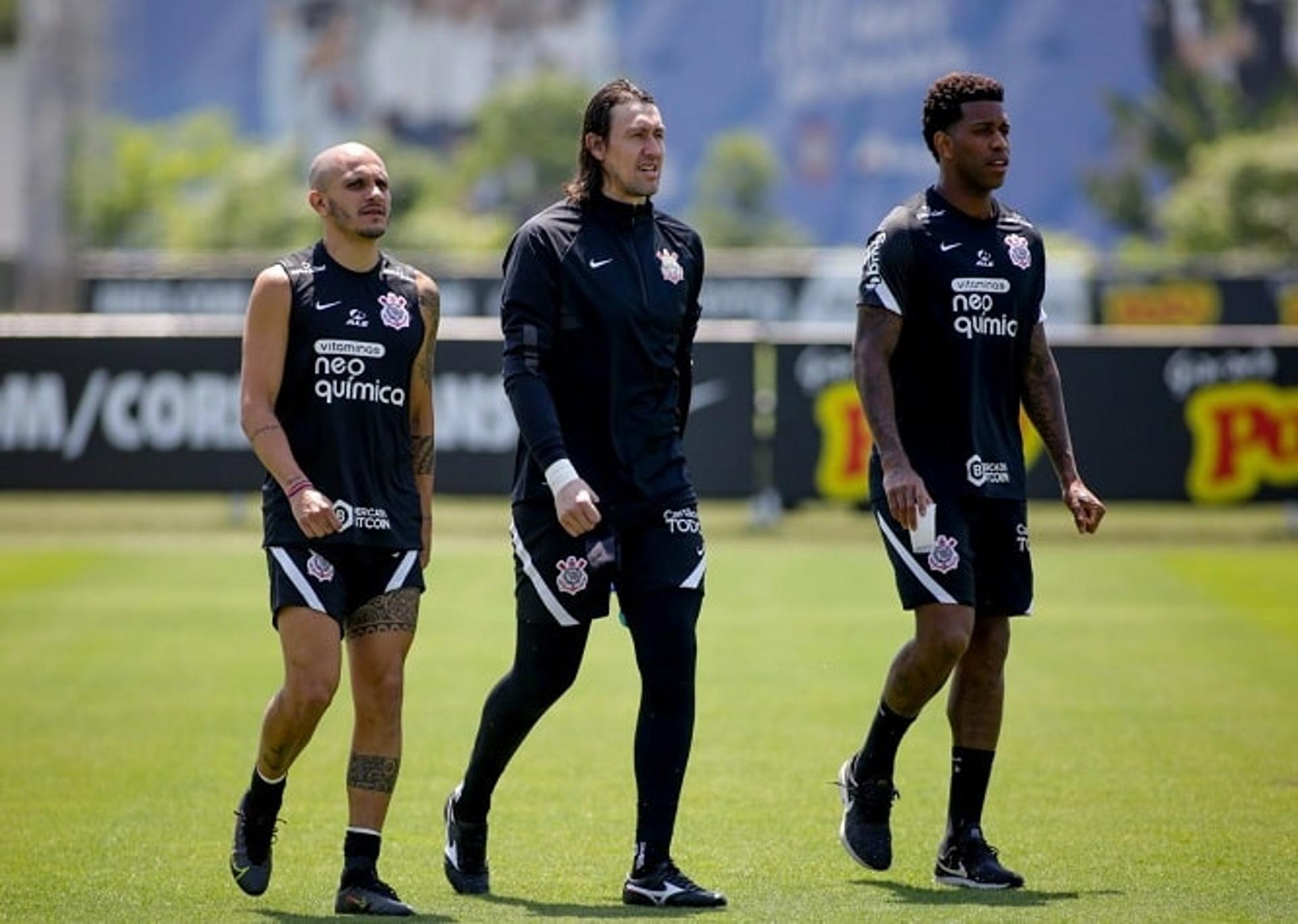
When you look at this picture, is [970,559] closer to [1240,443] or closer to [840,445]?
[840,445]

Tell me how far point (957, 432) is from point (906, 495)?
35cm

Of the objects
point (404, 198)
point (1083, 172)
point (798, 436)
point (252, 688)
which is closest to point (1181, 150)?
point (1083, 172)

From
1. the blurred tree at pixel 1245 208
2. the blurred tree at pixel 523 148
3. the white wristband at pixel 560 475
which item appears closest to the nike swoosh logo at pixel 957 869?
the white wristband at pixel 560 475

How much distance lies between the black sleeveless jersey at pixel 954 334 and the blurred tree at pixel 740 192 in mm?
87756

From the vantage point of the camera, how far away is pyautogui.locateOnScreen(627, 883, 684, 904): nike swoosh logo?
8.40 meters

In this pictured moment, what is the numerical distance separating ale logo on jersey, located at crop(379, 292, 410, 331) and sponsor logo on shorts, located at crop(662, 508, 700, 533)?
99 cm

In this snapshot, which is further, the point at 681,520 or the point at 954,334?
the point at 954,334

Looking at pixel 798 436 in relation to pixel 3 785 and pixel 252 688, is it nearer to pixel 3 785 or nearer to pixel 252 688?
pixel 252 688

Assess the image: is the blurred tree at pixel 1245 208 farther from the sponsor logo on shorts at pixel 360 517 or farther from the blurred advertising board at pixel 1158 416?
the sponsor logo on shorts at pixel 360 517

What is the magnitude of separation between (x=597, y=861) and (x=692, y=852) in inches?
14.0

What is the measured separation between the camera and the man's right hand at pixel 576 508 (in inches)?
324

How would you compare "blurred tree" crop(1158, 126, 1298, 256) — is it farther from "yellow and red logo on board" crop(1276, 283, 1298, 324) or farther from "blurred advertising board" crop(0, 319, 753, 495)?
"blurred advertising board" crop(0, 319, 753, 495)

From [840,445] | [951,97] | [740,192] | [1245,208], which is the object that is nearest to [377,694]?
[951,97]

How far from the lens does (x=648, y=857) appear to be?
27.8 ft
